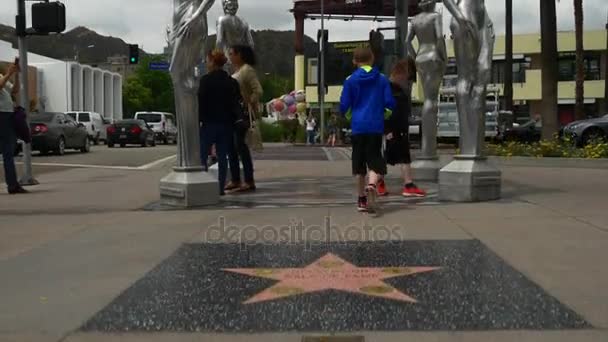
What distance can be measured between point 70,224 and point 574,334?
19.7 ft

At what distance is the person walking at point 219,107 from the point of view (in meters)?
10.4

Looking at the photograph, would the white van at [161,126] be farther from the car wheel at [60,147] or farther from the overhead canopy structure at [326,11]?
the car wheel at [60,147]

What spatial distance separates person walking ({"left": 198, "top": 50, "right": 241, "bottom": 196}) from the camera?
1044cm

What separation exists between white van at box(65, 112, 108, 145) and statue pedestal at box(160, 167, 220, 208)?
1219 inches

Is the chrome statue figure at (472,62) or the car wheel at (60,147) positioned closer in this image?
the chrome statue figure at (472,62)

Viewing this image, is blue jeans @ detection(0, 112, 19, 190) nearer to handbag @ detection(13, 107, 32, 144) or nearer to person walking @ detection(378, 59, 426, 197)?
handbag @ detection(13, 107, 32, 144)

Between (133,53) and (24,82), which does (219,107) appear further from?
(133,53)

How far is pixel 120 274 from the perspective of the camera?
5984 millimetres

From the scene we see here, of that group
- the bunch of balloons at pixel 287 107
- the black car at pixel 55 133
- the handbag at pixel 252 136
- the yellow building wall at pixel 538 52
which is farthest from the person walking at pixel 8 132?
the yellow building wall at pixel 538 52

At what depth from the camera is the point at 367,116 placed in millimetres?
8633

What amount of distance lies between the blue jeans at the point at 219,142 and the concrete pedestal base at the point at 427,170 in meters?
3.74

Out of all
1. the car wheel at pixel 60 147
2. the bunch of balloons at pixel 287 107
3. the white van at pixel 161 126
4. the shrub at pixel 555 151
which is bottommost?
→ the shrub at pixel 555 151

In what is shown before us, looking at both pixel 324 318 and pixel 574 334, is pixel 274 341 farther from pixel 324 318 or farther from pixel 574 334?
pixel 574 334

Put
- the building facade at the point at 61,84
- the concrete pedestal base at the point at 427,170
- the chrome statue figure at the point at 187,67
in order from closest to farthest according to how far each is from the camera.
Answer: the chrome statue figure at the point at 187,67 → the concrete pedestal base at the point at 427,170 → the building facade at the point at 61,84
